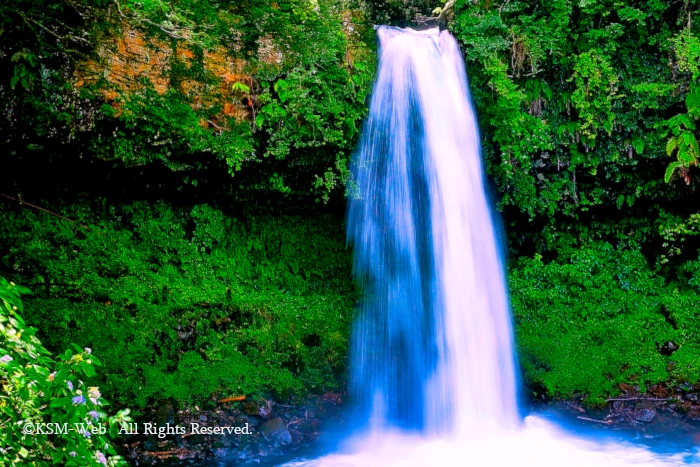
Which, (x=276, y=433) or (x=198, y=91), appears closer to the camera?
(x=276, y=433)

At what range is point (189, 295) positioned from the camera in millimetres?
8578

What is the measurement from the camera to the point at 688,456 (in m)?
6.91

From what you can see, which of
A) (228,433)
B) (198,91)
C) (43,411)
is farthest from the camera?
(198,91)

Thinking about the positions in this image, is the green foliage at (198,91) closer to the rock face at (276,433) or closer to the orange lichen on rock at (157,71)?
the orange lichen on rock at (157,71)

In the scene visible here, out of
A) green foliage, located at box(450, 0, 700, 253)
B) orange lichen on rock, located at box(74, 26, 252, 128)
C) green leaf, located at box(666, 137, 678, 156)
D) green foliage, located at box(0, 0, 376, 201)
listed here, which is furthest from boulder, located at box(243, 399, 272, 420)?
green leaf, located at box(666, 137, 678, 156)

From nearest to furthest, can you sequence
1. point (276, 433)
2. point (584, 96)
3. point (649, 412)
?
1. point (276, 433)
2. point (649, 412)
3. point (584, 96)

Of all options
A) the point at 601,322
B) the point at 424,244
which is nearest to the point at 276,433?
the point at 424,244

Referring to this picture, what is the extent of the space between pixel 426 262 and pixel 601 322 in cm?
304

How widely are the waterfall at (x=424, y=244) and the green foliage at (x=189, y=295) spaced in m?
0.76

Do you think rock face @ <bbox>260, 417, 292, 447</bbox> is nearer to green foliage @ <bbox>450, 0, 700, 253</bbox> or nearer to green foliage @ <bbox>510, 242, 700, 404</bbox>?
green foliage @ <bbox>510, 242, 700, 404</bbox>

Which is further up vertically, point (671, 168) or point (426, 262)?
point (671, 168)

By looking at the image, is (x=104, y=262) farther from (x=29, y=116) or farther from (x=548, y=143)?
(x=548, y=143)

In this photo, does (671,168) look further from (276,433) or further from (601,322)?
(276,433)

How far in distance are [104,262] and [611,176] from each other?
26.4 feet
